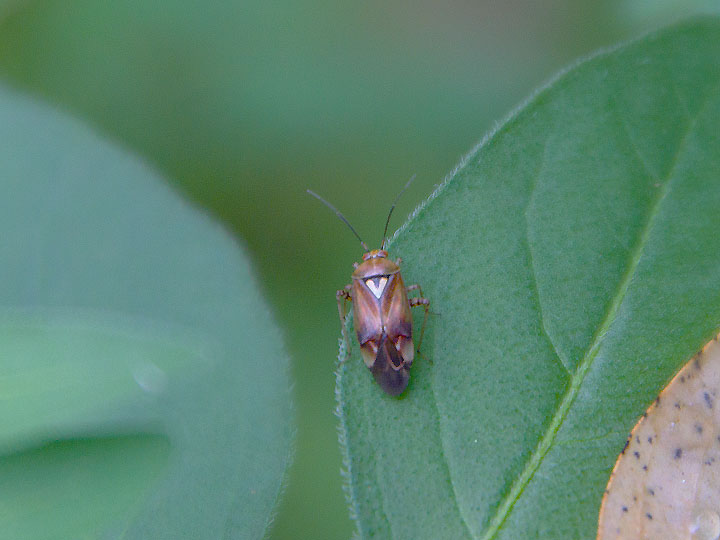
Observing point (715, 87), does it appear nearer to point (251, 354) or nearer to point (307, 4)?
point (251, 354)

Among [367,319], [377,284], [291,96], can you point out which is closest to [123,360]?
[367,319]

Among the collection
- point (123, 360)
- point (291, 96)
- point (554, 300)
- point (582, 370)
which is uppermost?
point (291, 96)

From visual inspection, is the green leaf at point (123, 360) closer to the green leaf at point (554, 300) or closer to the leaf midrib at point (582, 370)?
the green leaf at point (554, 300)

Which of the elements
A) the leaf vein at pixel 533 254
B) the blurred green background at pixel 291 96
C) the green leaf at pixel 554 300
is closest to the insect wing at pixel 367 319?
the green leaf at pixel 554 300

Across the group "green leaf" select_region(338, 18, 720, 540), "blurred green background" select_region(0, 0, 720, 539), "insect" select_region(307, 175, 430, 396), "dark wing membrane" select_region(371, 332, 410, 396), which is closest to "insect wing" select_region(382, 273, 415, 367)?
"insect" select_region(307, 175, 430, 396)

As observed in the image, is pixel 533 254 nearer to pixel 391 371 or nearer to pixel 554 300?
pixel 554 300
